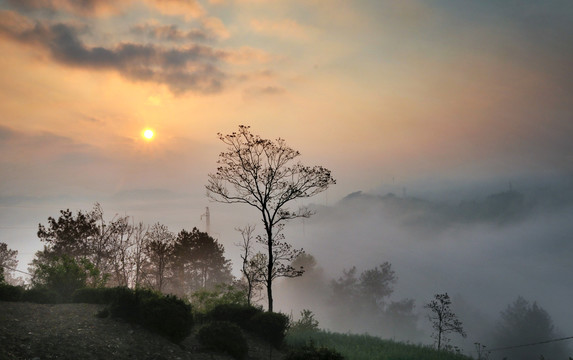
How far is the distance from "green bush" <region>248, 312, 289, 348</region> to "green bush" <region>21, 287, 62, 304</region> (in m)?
11.6

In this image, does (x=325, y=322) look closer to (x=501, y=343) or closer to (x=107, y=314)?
(x=501, y=343)

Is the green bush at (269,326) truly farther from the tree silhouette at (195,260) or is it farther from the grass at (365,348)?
the tree silhouette at (195,260)

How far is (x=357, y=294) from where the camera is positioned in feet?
381

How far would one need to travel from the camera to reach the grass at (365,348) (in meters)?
22.3

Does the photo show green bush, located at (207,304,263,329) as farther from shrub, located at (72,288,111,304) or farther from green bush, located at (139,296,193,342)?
shrub, located at (72,288,111,304)

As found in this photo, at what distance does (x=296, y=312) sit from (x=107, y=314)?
449 feet

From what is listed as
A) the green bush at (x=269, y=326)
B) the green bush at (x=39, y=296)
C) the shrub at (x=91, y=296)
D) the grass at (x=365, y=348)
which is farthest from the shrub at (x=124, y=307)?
the grass at (x=365, y=348)

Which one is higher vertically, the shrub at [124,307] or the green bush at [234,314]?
the shrub at [124,307]

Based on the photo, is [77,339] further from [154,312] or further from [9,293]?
[9,293]

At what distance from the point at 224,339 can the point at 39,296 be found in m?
11.8

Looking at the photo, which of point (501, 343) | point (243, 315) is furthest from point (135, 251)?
point (501, 343)

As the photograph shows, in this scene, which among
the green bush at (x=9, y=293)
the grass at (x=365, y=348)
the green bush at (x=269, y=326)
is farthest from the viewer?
the grass at (x=365, y=348)

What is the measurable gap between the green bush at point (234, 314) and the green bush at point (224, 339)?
402 centimetres

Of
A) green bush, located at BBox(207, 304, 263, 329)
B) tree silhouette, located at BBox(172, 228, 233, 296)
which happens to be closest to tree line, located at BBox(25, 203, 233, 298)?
tree silhouette, located at BBox(172, 228, 233, 296)
